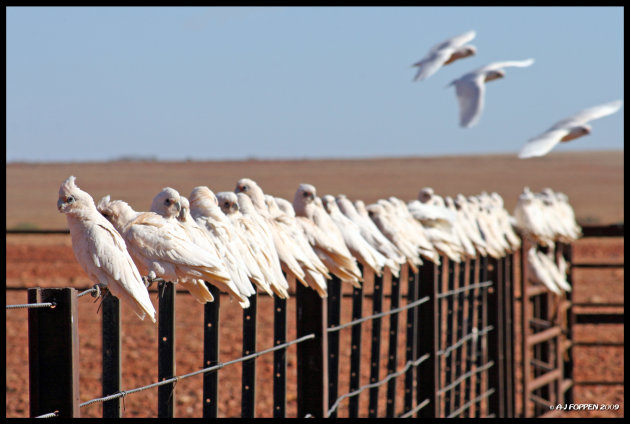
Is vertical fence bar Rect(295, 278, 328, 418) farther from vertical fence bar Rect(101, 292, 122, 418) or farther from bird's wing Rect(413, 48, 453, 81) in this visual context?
bird's wing Rect(413, 48, 453, 81)

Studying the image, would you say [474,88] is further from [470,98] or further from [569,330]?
[569,330]

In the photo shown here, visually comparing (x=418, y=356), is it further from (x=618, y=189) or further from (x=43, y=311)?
(x=618, y=189)

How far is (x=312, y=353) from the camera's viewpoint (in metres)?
3.31

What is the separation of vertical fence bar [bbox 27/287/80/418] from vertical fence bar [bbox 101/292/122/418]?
221 millimetres

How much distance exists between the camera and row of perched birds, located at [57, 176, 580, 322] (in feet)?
7.57

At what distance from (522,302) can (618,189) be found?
49.7 meters

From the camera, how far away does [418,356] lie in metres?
4.78

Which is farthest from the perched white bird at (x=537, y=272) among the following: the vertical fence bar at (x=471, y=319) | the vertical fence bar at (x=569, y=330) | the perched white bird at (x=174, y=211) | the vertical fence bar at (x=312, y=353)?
the perched white bird at (x=174, y=211)

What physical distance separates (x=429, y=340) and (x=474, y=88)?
1822mm

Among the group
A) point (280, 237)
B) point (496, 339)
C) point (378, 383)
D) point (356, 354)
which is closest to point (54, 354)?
point (280, 237)

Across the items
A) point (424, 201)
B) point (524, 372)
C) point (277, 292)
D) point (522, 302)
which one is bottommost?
point (524, 372)

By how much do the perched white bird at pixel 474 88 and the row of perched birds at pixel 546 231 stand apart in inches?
39.8

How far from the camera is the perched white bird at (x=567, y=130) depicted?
205 inches

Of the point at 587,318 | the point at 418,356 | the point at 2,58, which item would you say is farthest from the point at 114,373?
the point at 587,318
